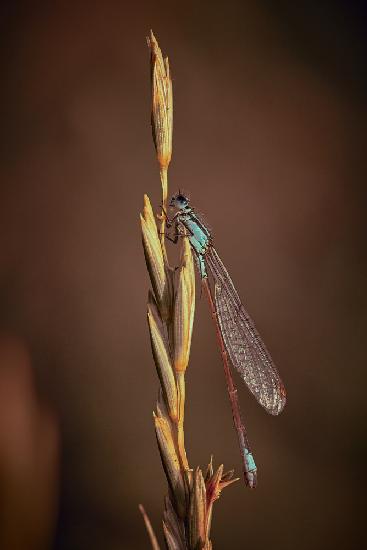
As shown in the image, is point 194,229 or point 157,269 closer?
point 157,269

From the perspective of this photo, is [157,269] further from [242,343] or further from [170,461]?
[242,343]

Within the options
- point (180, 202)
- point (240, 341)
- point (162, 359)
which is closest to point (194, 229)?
point (180, 202)

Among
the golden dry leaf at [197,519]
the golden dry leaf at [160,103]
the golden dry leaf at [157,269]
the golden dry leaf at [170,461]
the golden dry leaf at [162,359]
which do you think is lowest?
the golden dry leaf at [197,519]

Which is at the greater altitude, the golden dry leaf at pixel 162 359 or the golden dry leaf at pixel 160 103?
the golden dry leaf at pixel 160 103

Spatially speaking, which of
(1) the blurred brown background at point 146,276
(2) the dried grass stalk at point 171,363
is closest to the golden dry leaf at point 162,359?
(2) the dried grass stalk at point 171,363

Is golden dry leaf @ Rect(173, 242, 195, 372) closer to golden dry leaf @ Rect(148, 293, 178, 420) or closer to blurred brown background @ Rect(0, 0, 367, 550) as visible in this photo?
golden dry leaf @ Rect(148, 293, 178, 420)

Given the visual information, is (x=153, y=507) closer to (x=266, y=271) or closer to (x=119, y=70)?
(x=266, y=271)

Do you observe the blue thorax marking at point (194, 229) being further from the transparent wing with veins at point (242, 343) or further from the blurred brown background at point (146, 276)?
the blurred brown background at point (146, 276)
